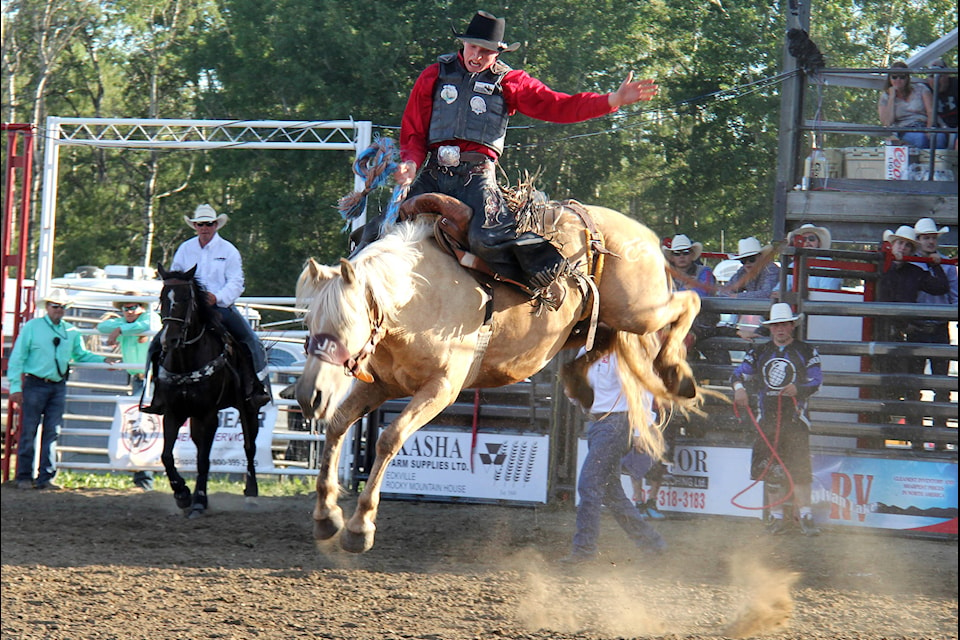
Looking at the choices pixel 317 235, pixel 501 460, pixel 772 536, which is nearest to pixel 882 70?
pixel 772 536

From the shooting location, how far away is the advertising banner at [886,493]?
8586mm

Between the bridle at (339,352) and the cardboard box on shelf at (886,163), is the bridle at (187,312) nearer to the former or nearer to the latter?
the bridle at (339,352)

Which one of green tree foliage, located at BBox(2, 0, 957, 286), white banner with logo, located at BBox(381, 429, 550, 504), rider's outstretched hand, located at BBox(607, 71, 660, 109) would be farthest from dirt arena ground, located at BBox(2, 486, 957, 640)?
green tree foliage, located at BBox(2, 0, 957, 286)

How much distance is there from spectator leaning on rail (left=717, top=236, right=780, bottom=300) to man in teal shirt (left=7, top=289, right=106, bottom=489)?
21.9ft

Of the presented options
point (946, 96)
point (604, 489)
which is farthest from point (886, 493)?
point (946, 96)

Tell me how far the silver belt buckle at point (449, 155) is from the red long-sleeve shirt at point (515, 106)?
0.05 metres

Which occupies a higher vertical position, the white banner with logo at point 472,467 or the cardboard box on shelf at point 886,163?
the cardboard box on shelf at point 886,163

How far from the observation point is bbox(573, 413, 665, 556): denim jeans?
7.11m

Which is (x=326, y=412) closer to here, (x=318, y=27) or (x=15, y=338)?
(x=15, y=338)

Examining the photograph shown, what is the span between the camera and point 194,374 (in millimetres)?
8969

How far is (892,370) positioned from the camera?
9078mm

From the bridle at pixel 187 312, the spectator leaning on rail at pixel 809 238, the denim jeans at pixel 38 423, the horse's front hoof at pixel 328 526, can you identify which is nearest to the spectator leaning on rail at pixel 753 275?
the spectator leaning on rail at pixel 809 238

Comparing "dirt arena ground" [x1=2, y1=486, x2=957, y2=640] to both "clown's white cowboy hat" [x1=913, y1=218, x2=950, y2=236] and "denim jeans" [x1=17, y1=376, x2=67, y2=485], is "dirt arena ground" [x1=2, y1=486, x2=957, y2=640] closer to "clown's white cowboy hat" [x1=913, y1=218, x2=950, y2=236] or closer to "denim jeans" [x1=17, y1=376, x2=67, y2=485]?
"denim jeans" [x1=17, y1=376, x2=67, y2=485]

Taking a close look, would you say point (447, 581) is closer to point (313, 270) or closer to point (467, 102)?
point (313, 270)
